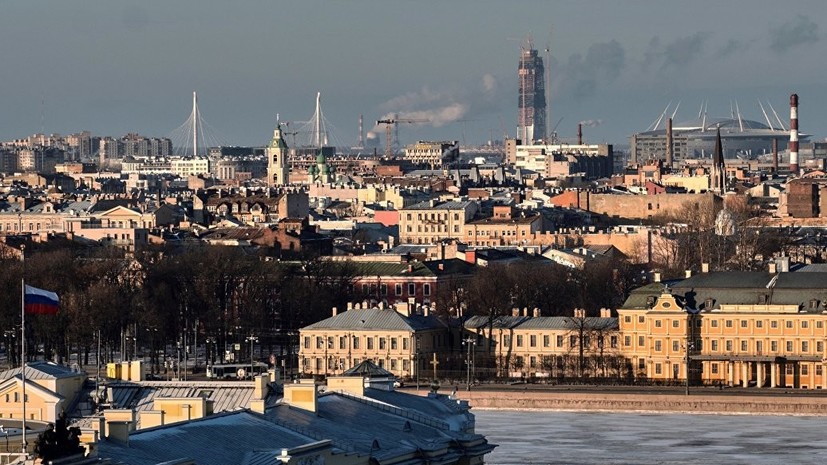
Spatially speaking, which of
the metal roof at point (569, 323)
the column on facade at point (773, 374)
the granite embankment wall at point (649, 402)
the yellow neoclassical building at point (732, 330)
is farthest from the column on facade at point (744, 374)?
the granite embankment wall at point (649, 402)

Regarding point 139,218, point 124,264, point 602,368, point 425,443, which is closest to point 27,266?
point 124,264

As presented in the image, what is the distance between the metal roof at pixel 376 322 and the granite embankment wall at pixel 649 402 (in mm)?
8798

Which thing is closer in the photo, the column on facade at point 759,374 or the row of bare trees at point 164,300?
the column on facade at point 759,374

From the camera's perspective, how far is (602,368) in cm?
7806

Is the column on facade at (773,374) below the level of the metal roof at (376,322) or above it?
below

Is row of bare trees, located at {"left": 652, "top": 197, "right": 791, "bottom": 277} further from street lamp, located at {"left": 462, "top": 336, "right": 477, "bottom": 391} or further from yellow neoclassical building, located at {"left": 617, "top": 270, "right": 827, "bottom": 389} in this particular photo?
yellow neoclassical building, located at {"left": 617, "top": 270, "right": 827, "bottom": 389}

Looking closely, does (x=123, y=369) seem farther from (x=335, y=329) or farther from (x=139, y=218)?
(x=139, y=218)

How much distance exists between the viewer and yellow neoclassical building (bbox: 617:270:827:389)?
75938 millimetres

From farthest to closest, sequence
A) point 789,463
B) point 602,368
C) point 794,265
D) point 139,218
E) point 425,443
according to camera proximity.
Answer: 1. point 139,218
2. point 794,265
3. point 602,368
4. point 789,463
5. point 425,443

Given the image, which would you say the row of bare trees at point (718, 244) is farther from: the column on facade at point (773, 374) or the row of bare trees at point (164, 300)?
the column on facade at point (773, 374)

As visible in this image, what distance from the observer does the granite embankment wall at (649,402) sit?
68.4 meters

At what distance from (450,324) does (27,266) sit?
15.8 m

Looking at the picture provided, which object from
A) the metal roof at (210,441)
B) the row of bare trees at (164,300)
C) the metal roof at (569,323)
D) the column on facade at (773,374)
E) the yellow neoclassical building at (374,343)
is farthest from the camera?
the row of bare trees at (164,300)

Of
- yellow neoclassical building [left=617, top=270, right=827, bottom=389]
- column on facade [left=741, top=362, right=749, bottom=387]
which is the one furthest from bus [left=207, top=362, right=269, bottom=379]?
column on facade [left=741, top=362, right=749, bottom=387]
